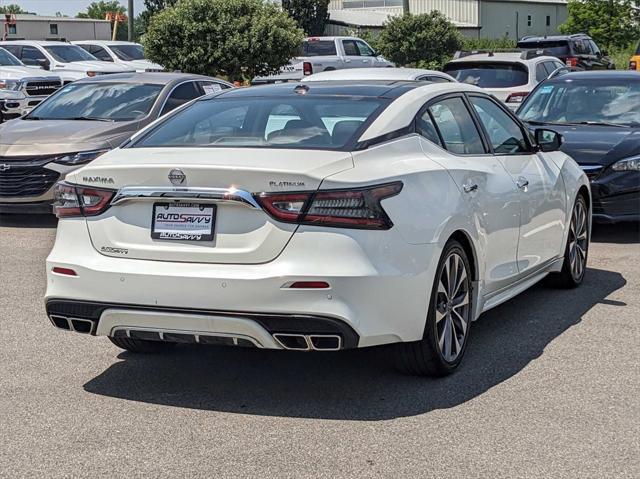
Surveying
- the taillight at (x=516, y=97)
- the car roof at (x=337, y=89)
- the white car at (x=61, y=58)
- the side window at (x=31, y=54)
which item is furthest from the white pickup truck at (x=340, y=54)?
the car roof at (x=337, y=89)

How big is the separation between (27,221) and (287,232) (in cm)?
782

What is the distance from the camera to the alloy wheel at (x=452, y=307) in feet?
18.8

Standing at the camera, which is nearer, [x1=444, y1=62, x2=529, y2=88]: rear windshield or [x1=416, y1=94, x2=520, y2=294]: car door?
→ [x1=416, y1=94, x2=520, y2=294]: car door

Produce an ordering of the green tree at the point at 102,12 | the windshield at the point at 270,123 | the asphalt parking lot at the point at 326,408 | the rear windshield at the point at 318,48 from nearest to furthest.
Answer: the asphalt parking lot at the point at 326,408 → the windshield at the point at 270,123 → the rear windshield at the point at 318,48 → the green tree at the point at 102,12

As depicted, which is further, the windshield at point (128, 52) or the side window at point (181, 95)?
the windshield at point (128, 52)

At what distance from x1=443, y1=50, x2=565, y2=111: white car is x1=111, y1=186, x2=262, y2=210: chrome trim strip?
13.1 m

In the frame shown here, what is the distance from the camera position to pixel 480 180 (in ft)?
20.5

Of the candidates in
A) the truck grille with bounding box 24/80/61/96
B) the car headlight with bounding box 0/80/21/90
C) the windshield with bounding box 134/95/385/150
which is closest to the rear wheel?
the windshield with bounding box 134/95/385/150

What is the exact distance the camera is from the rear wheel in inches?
316

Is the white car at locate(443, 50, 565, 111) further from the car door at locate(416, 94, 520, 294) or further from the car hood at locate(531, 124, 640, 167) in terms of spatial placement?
the car door at locate(416, 94, 520, 294)

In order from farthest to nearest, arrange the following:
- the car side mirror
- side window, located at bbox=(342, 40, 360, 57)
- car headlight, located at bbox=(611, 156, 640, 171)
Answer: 1. side window, located at bbox=(342, 40, 360, 57)
2. car headlight, located at bbox=(611, 156, 640, 171)
3. the car side mirror

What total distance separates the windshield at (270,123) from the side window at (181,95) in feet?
20.3

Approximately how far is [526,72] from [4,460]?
14.6 m

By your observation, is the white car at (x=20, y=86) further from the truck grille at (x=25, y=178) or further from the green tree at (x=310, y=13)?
the green tree at (x=310, y=13)
